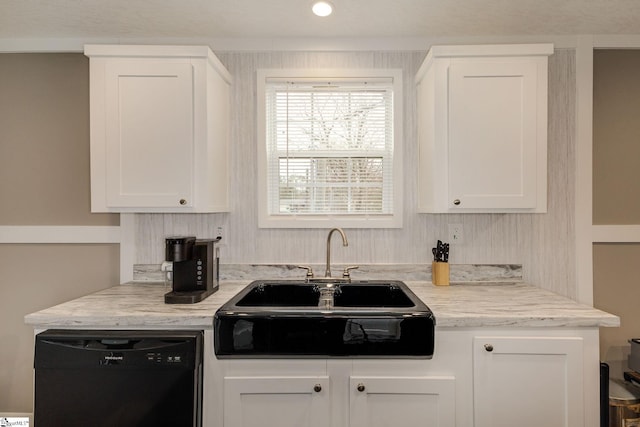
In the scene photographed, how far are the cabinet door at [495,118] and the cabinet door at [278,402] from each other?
1.26 metres

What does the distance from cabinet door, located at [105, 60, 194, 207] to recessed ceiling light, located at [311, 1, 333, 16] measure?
695 mm

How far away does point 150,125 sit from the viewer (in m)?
1.88

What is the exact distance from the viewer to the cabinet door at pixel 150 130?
1867 mm

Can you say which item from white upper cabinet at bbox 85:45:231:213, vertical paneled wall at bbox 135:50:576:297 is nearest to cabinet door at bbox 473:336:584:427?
vertical paneled wall at bbox 135:50:576:297

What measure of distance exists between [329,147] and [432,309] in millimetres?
1141

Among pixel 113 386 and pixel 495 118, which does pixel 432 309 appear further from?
pixel 113 386

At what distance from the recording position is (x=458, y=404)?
1.52 meters

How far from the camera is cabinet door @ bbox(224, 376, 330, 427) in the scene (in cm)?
150

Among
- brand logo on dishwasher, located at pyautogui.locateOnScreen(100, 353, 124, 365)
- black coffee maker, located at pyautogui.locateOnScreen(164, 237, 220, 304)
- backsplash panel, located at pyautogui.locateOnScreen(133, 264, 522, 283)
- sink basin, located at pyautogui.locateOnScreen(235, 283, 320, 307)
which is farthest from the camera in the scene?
backsplash panel, located at pyautogui.locateOnScreen(133, 264, 522, 283)

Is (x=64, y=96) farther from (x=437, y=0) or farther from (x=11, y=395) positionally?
(x=437, y=0)

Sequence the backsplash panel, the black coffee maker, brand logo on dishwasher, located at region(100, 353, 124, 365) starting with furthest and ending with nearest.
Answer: the backsplash panel
the black coffee maker
brand logo on dishwasher, located at region(100, 353, 124, 365)

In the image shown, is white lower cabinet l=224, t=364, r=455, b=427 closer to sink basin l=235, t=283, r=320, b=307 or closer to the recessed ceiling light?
sink basin l=235, t=283, r=320, b=307

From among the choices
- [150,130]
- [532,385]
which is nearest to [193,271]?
[150,130]

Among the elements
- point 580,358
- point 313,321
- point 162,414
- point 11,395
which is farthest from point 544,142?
point 11,395
